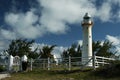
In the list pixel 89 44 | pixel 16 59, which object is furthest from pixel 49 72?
pixel 89 44

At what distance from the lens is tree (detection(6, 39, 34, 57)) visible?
2256 inches

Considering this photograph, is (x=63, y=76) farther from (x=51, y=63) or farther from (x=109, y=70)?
(x=51, y=63)

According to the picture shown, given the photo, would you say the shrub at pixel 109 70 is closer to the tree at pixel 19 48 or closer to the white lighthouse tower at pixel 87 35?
the white lighthouse tower at pixel 87 35

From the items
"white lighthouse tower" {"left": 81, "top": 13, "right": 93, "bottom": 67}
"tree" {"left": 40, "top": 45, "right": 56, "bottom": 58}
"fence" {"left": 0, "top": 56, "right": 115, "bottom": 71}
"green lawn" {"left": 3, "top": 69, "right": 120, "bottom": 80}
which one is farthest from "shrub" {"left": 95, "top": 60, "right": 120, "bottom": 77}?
"tree" {"left": 40, "top": 45, "right": 56, "bottom": 58}

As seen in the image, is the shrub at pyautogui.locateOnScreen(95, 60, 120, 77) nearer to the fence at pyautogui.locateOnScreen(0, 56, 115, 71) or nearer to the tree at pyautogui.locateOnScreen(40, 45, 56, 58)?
the fence at pyautogui.locateOnScreen(0, 56, 115, 71)

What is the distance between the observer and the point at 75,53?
59344mm

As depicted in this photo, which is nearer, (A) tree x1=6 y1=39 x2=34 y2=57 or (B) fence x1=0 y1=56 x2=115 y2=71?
(B) fence x1=0 y1=56 x2=115 y2=71

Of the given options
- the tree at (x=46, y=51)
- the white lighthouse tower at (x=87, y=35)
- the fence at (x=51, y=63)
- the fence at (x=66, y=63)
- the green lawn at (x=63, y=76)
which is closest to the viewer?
the green lawn at (x=63, y=76)

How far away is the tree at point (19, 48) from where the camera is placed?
57312 mm

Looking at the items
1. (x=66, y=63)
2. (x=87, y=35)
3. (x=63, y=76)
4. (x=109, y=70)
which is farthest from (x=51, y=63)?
(x=87, y=35)

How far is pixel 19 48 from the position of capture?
58.7m

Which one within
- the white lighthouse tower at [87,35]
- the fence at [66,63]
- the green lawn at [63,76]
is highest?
the white lighthouse tower at [87,35]

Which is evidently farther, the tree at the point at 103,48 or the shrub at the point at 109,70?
the tree at the point at 103,48

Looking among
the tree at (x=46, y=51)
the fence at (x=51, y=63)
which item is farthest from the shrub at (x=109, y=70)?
the tree at (x=46, y=51)
